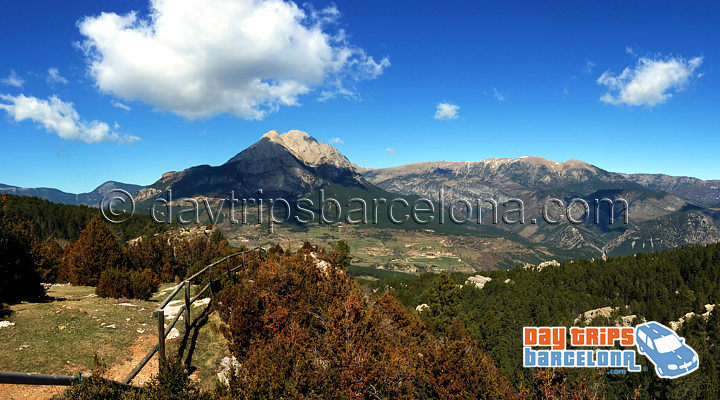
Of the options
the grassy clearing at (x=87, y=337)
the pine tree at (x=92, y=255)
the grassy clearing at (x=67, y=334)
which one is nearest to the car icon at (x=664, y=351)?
the grassy clearing at (x=87, y=337)

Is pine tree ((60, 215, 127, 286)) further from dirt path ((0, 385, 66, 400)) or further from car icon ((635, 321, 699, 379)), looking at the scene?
car icon ((635, 321, 699, 379))

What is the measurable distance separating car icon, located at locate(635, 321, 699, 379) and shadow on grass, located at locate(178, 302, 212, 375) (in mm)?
57831

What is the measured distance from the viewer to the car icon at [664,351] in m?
48.3

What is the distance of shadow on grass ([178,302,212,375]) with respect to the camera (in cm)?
1537

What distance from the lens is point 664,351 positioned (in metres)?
49.4

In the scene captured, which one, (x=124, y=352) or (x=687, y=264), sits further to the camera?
(x=687, y=264)

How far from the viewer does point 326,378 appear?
14.1 metres

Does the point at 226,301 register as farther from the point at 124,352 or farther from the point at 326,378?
the point at 326,378

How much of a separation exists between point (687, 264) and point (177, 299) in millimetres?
141246

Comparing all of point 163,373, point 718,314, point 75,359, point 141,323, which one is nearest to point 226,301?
point 141,323

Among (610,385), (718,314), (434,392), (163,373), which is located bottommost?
(610,385)

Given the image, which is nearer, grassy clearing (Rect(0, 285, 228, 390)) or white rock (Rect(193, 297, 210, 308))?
grassy clearing (Rect(0, 285, 228, 390))

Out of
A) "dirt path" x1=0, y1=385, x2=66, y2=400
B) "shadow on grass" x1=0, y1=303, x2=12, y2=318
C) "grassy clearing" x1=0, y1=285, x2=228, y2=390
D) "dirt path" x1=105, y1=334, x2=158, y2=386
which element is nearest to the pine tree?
"grassy clearing" x1=0, y1=285, x2=228, y2=390

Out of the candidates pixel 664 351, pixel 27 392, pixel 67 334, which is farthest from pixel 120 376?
pixel 664 351
